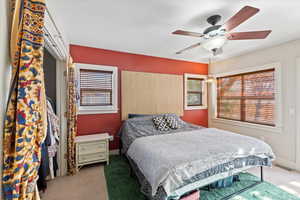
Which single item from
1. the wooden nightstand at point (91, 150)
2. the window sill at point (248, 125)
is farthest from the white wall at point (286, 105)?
the wooden nightstand at point (91, 150)

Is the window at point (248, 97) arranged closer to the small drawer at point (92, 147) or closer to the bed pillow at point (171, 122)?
the bed pillow at point (171, 122)

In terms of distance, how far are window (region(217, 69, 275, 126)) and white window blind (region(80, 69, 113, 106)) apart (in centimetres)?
340

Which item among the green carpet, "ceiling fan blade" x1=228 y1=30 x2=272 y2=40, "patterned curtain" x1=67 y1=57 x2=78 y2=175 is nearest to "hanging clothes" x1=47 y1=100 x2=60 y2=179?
"patterned curtain" x1=67 y1=57 x2=78 y2=175

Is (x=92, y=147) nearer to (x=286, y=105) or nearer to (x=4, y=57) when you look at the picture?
(x=4, y=57)

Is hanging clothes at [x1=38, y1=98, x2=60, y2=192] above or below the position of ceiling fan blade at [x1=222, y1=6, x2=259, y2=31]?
below

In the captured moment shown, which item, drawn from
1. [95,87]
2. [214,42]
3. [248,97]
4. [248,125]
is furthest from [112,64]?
[248,125]

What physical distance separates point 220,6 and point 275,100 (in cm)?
249

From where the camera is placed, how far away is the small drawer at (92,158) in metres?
2.45

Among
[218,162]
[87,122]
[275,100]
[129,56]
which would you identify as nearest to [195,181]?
[218,162]

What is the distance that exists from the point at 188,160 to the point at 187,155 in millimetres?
86

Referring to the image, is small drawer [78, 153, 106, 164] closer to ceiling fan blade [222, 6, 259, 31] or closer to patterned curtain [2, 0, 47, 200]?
patterned curtain [2, 0, 47, 200]

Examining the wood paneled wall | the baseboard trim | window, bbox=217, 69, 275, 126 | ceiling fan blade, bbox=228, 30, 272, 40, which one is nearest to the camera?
ceiling fan blade, bbox=228, 30, 272, 40

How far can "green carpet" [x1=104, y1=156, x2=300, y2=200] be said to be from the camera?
5.86 feet

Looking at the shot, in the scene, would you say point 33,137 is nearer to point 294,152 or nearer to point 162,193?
point 162,193
